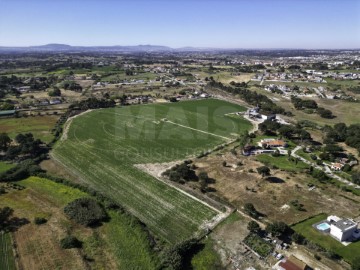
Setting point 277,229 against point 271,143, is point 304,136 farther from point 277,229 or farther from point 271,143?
point 277,229

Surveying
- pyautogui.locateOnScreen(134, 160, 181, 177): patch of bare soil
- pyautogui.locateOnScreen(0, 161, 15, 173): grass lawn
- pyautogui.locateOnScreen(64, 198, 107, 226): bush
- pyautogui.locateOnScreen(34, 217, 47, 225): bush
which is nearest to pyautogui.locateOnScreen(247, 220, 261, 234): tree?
pyautogui.locateOnScreen(64, 198, 107, 226): bush

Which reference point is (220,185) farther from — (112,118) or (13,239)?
(112,118)

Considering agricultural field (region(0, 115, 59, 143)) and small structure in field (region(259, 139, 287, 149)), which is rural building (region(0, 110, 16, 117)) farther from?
small structure in field (region(259, 139, 287, 149))

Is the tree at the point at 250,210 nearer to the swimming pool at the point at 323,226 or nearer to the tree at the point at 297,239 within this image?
the tree at the point at 297,239

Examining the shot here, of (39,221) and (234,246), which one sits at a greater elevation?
(39,221)

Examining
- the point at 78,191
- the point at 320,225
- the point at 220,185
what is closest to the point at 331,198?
the point at 320,225

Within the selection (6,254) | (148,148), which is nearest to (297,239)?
(6,254)

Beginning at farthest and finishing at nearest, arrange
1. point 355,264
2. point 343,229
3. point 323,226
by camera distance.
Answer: point 323,226 → point 343,229 → point 355,264
